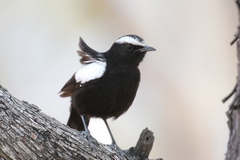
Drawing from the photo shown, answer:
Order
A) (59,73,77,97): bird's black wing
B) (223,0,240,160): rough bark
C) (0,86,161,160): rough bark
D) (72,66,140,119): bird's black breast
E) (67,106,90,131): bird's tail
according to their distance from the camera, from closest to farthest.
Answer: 1. (223,0,240,160): rough bark
2. (0,86,161,160): rough bark
3. (72,66,140,119): bird's black breast
4. (59,73,77,97): bird's black wing
5. (67,106,90,131): bird's tail

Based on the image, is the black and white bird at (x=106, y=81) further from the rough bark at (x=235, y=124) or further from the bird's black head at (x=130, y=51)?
the rough bark at (x=235, y=124)

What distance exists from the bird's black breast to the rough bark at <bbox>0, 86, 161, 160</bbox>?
2.57ft

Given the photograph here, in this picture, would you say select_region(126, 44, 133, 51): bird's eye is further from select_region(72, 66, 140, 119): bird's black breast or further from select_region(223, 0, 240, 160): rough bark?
select_region(223, 0, 240, 160): rough bark

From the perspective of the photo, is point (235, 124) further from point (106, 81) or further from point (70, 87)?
point (70, 87)

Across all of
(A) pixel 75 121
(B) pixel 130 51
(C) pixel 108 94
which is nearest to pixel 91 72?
(C) pixel 108 94

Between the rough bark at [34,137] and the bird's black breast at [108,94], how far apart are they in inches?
30.8

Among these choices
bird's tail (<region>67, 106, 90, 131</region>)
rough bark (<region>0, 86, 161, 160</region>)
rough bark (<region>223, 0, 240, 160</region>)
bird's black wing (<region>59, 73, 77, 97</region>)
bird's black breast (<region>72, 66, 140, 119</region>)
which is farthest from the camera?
bird's tail (<region>67, 106, 90, 131</region>)

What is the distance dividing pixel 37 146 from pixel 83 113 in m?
1.18

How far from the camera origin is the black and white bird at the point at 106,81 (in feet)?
14.5

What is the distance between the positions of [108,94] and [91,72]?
287 millimetres

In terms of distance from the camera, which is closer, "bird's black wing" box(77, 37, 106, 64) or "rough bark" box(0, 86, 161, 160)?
"rough bark" box(0, 86, 161, 160)

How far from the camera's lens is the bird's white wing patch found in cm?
443

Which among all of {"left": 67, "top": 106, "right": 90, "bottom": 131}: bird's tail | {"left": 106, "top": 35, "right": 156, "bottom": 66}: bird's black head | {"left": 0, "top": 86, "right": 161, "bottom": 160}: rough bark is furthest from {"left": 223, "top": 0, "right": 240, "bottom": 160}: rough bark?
{"left": 67, "top": 106, "right": 90, "bottom": 131}: bird's tail

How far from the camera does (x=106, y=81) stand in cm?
441
